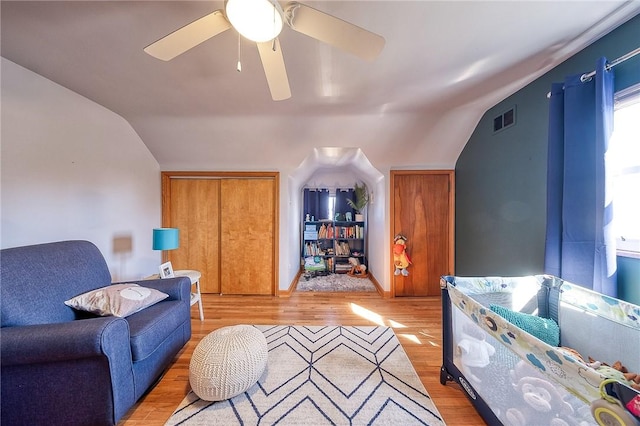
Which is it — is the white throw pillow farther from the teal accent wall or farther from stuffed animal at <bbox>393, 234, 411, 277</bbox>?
the teal accent wall

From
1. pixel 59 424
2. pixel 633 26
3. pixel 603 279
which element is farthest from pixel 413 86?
pixel 59 424

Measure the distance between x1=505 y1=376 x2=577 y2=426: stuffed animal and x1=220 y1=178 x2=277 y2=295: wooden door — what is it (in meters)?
2.59

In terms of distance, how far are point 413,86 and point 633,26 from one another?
1134 millimetres

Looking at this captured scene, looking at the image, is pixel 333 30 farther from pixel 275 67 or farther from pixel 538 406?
pixel 538 406

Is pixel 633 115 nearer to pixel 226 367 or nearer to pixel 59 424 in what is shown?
pixel 226 367

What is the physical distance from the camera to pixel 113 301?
56.7 inches

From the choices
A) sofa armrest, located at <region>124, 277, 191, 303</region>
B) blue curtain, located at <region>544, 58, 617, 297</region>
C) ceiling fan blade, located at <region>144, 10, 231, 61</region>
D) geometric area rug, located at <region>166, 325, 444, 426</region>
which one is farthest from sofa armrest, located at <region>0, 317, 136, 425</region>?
blue curtain, located at <region>544, 58, 617, 297</region>

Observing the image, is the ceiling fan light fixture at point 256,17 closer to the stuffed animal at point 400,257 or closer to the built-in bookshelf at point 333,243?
the stuffed animal at point 400,257

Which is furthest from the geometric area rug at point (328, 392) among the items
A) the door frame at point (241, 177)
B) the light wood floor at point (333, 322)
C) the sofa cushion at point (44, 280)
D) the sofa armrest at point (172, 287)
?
the door frame at point (241, 177)

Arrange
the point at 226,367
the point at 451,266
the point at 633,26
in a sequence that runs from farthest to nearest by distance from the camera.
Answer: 1. the point at 451,266
2. the point at 226,367
3. the point at 633,26

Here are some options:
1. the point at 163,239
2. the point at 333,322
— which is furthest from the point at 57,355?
the point at 333,322

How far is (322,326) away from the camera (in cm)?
225

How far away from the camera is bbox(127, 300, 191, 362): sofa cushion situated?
1268mm

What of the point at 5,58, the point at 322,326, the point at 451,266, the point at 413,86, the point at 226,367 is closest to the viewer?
the point at 226,367
